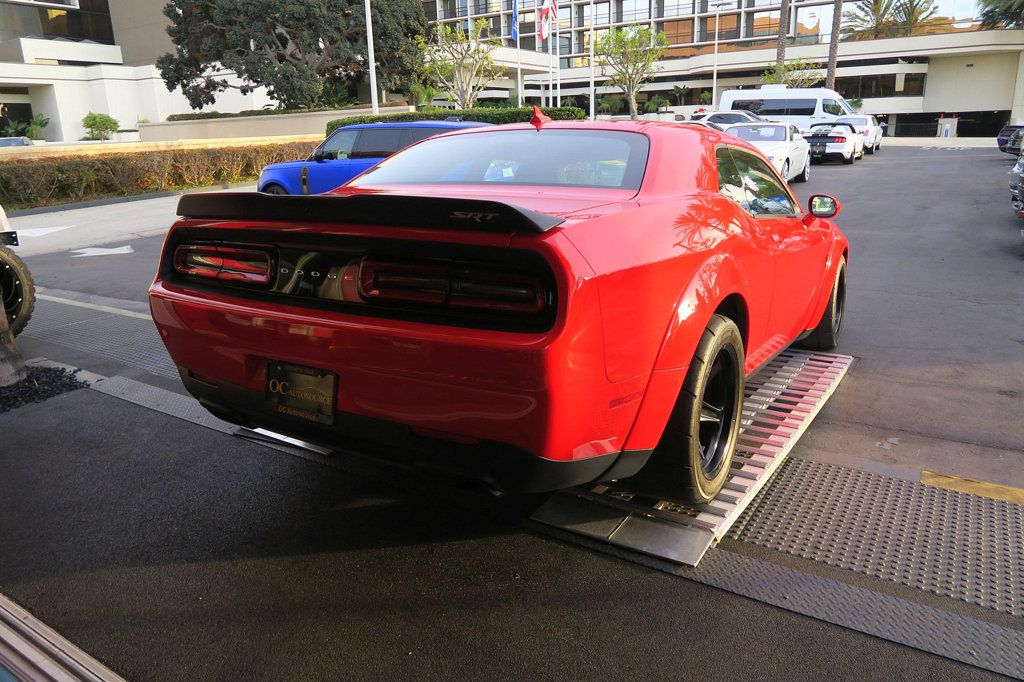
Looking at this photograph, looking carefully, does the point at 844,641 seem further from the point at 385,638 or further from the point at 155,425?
the point at 155,425

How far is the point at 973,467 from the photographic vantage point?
3656 millimetres

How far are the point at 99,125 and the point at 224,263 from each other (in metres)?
53.7

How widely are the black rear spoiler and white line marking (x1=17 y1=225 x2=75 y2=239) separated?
40.7ft

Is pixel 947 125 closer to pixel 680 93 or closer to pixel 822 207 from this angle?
pixel 680 93

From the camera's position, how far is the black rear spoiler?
7.63 ft

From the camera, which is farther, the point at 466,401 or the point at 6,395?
the point at 6,395

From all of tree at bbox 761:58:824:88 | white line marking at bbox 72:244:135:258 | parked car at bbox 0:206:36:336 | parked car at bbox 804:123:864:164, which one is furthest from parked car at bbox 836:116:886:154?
tree at bbox 761:58:824:88

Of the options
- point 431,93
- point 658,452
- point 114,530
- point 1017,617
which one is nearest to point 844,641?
point 1017,617

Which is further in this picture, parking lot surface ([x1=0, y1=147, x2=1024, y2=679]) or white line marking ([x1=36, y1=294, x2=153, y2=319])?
white line marking ([x1=36, y1=294, x2=153, y2=319])

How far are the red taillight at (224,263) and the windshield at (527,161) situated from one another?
941 millimetres

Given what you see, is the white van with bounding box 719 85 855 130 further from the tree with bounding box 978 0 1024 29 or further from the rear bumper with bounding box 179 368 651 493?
the tree with bounding box 978 0 1024 29

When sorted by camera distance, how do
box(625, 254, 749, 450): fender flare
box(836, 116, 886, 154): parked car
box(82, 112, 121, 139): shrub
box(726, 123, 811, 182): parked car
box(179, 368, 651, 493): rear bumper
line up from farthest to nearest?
box(82, 112, 121, 139): shrub
box(836, 116, 886, 154): parked car
box(726, 123, 811, 182): parked car
box(625, 254, 749, 450): fender flare
box(179, 368, 651, 493): rear bumper

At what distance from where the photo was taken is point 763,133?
16.7 meters

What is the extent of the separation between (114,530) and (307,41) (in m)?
36.8
